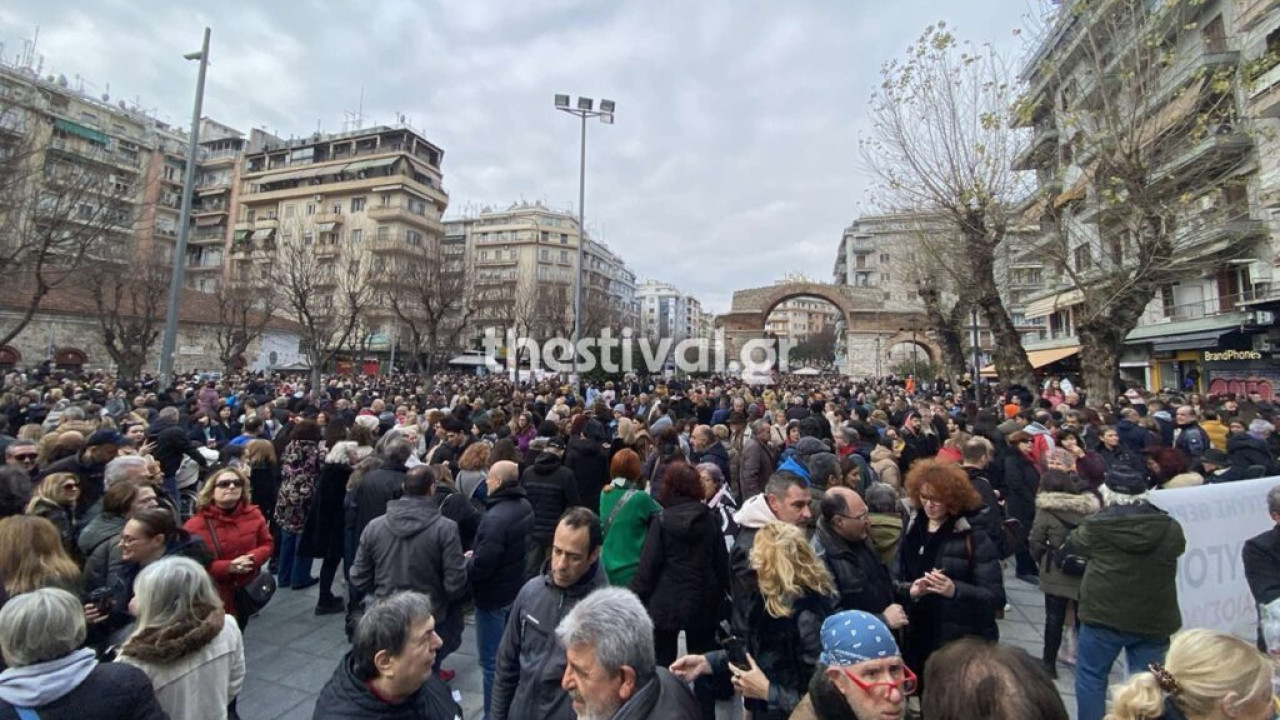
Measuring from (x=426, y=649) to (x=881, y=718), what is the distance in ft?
4.94

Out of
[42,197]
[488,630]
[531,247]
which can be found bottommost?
[488,630]

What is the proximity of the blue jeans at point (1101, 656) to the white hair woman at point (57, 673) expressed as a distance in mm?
4517

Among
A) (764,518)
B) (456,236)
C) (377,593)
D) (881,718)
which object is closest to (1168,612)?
(764,518)

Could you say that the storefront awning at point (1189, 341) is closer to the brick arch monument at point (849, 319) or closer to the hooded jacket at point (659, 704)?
the brick arch monument at point (849, 319)

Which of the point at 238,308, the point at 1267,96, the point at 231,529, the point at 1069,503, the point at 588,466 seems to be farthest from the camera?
the point at 238,308

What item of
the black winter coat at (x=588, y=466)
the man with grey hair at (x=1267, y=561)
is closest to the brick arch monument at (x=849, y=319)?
the black winter coat at (x=588, y=466)

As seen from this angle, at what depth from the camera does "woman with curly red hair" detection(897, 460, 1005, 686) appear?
2748mm

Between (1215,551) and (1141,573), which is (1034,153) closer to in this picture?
(1215,551)

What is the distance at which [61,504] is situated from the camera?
3443 millimetres

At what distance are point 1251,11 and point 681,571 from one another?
2298 cm

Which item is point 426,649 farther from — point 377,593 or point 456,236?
point 456,236

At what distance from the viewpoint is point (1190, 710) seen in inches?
64.3

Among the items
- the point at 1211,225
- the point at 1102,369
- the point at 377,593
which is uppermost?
the point at 1211,225

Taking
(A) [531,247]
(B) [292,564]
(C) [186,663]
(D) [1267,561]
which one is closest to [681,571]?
(C) [186,663]
